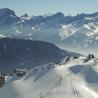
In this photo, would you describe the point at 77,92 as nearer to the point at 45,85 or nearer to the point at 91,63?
the point at 45,85

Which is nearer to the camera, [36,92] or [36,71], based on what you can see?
[36,92]

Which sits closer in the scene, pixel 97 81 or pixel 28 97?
pixel 28 97

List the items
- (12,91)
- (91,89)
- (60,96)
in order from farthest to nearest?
(12,91), (91,89), (60,96)

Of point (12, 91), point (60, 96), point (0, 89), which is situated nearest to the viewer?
point (60, 96)

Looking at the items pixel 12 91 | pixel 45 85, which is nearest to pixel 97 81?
pixel 45 85

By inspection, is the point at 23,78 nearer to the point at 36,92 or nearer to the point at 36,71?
the point at 36,71

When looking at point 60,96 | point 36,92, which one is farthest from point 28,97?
point 60,96
